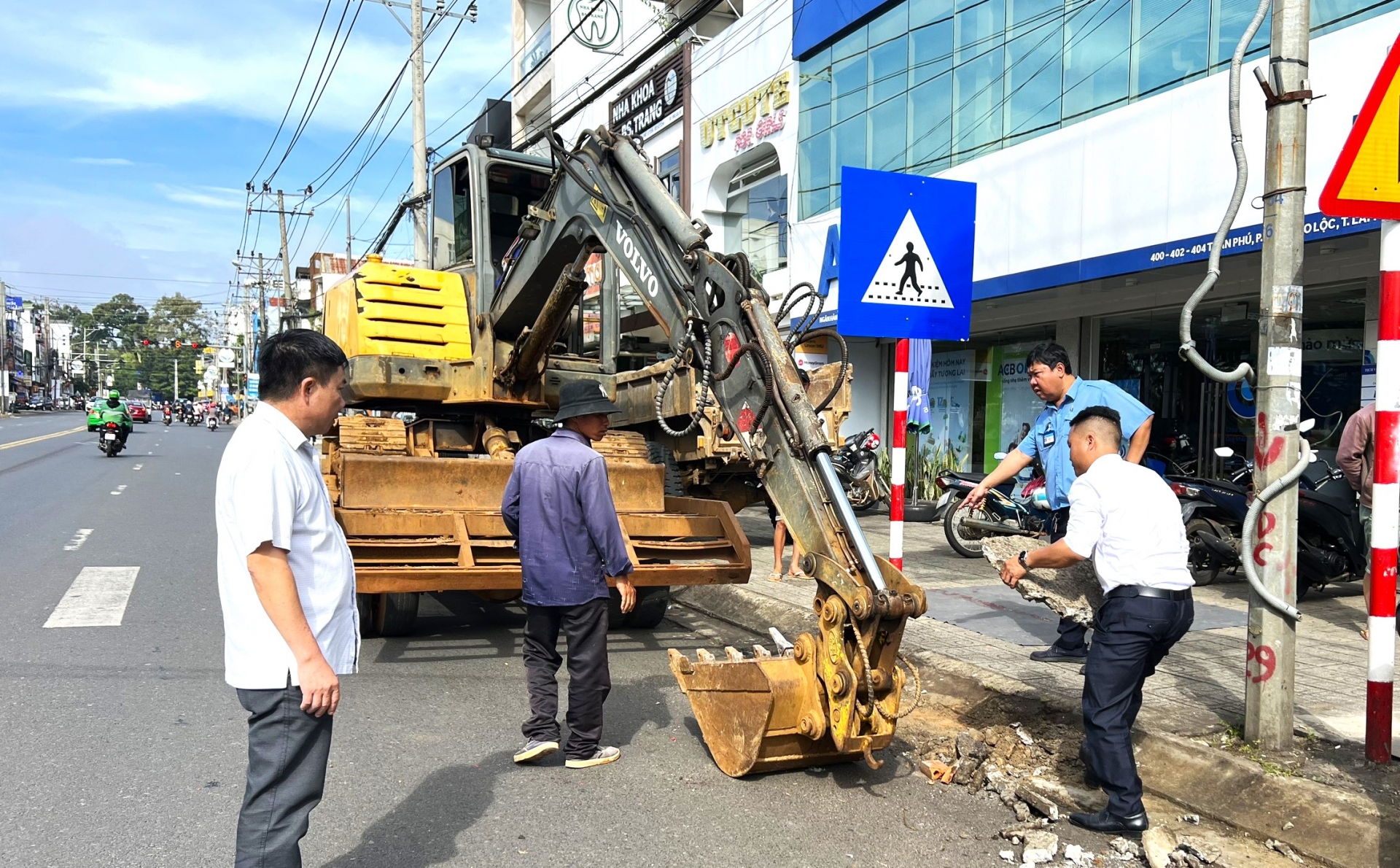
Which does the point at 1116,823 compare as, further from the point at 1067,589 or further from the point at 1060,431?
the point at 1060,431

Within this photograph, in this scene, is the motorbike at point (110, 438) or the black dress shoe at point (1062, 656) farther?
the motorbike at point (110, 438)

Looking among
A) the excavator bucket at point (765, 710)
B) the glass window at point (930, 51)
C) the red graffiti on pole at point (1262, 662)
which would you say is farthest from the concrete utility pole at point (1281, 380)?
the glass window at point (930, 51)

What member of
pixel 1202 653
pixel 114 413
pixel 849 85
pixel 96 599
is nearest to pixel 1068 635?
pixel 1202 653

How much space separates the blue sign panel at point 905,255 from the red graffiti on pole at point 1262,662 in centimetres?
213

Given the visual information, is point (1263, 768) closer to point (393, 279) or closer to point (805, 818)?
point (805, 818)

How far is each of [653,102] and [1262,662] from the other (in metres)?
19.3

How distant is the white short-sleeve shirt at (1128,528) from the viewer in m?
3.70

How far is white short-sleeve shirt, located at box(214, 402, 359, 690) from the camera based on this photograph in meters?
2.57

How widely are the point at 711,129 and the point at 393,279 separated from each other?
12346mm

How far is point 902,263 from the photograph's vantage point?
5.55 m

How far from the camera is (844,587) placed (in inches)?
154

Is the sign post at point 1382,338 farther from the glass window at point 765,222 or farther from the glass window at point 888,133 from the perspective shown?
the glass window at point 765,222

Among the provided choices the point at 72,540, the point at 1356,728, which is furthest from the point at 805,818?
the point at 72,540

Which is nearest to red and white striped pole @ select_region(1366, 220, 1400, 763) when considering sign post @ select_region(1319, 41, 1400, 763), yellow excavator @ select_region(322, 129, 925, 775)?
sign post @ select_region(1319, 41, 1400, 763)
